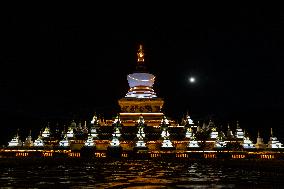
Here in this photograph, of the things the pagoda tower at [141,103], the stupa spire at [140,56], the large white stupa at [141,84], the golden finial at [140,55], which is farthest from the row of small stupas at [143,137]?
the golden finial at [140,55]

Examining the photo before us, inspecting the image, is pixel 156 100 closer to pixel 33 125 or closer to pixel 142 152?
pixel 142 152

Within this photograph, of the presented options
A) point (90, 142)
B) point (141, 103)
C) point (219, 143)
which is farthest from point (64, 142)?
point (219, 143)

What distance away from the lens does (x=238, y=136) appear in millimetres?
32250

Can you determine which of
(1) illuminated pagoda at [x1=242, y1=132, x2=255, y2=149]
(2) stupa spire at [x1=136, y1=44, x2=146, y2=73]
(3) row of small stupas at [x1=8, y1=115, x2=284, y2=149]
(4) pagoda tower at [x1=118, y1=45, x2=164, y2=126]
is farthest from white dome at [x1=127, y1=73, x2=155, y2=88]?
(1) illuminated pagoda at [x1=242, y1=132, x2=255, y2=149]

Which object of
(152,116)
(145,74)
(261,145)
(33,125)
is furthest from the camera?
(33,125)

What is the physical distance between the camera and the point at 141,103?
38.9m

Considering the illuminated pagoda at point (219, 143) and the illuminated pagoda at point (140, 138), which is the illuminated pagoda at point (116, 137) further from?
the illuminated pagoda at point (219, 143)

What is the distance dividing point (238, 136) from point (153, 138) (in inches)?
323

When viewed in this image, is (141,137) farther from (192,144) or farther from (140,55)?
(140,55)

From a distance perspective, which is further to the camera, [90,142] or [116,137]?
[116,137]

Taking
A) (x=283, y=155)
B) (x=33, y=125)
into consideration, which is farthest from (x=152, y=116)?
(x=33, y=125)

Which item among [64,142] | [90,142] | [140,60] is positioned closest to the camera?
[90,142]

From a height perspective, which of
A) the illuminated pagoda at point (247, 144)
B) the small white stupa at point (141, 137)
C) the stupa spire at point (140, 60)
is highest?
the stupa spire at point (140, 60)

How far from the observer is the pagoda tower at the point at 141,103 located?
1478 inches
